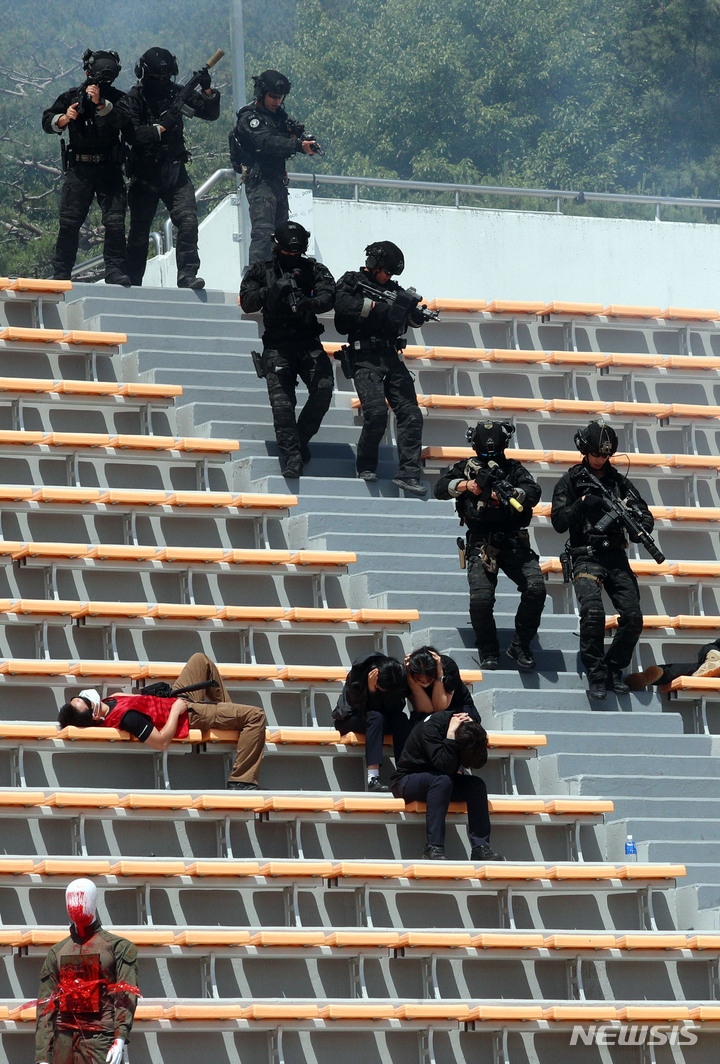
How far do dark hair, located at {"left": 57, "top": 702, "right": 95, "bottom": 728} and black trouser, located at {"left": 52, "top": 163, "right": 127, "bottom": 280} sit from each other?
154 inches

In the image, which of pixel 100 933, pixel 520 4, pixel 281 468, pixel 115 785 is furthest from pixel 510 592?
pixel 520 4

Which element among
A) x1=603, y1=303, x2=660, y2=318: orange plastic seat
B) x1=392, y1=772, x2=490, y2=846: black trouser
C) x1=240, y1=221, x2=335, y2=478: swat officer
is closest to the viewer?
x1=392, y1=772, x2=490, y2=846: black trouser

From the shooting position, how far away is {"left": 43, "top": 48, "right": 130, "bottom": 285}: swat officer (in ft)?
35.8

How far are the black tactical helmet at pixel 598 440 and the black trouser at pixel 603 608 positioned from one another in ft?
1.69

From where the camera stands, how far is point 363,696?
835cm

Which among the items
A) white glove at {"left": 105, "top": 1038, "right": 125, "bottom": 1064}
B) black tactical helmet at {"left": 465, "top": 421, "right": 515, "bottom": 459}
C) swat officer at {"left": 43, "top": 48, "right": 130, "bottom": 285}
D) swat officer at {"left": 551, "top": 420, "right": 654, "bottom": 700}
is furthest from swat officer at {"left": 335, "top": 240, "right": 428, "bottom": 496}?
white glove at {"left": 105, "top": 1038, "right": 125, "bottom": 1064}

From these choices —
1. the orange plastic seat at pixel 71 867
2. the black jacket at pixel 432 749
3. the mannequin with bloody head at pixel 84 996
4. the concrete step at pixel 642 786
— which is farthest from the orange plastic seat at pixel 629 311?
the mannequin with bloody head at pixel 84 996

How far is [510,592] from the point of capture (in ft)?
32.5

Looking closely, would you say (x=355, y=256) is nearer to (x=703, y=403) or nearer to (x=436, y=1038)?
(x=703, y=403)

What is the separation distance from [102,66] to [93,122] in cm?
34

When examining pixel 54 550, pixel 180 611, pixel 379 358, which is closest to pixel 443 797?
pixel 180 611

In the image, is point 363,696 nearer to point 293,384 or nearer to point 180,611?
point 180,611

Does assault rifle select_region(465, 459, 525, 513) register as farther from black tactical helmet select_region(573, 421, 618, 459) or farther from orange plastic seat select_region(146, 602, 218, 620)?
orange plastic seat select_region(146, 602, 218, 620)

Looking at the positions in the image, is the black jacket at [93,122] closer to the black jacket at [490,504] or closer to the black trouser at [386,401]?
the black trouser at [386,401]
